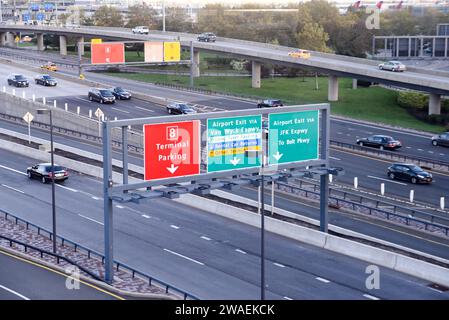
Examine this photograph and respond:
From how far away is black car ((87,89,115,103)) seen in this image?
2537 inches

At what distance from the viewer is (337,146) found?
5072cm

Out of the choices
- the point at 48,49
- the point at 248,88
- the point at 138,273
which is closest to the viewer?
the point at 138,273

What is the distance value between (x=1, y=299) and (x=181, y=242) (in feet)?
31.4

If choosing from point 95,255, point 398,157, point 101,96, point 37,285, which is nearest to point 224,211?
point 95,255

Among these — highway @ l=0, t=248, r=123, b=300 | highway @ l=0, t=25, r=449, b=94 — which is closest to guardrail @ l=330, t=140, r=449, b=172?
highway @ l=0, t=25, r=449, b=94

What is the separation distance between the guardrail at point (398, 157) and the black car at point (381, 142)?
2.74 ft

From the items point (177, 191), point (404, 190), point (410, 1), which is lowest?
point (404, 190)

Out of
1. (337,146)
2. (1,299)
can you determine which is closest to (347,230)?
(1,299)

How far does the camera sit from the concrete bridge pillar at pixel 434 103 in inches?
2591

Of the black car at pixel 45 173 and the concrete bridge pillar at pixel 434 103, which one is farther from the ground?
the concrete bridge pillar at pixel 434 103

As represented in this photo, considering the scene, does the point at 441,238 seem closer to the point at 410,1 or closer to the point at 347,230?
the point at 347,230

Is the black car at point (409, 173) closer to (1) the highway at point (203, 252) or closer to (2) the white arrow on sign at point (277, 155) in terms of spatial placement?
(1) the highway at point (203, 252)

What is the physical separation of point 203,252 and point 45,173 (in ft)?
45.5

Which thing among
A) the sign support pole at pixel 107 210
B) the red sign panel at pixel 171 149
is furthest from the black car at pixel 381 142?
the sign support pole at pixel 107 210
